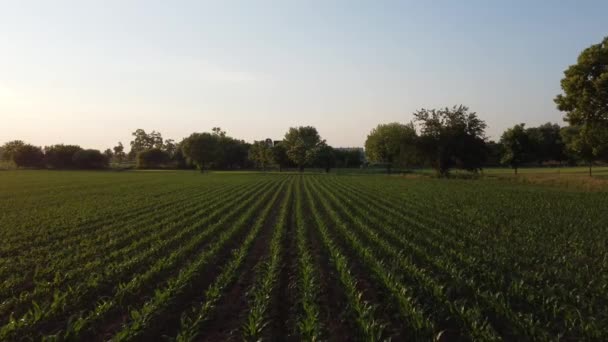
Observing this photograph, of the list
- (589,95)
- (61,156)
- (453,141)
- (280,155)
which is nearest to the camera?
(589,95)

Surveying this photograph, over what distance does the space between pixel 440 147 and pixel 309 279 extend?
5650 cm

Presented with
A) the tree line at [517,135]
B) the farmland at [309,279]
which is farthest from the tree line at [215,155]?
the farmland at [309,279]

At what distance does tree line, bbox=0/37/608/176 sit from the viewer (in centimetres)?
3716

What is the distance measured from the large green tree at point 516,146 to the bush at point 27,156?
5277 inches

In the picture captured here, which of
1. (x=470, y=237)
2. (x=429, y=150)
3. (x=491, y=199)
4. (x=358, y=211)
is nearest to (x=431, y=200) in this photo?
(x=491, y=199)

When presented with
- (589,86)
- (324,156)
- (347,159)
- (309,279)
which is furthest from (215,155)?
(309,279)

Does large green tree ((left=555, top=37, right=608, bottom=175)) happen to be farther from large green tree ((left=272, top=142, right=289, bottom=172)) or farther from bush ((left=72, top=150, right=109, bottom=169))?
bush ((left=72, top=150, right=109, bottom=169))

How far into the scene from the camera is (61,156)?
125 meters

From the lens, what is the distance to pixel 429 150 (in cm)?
6250

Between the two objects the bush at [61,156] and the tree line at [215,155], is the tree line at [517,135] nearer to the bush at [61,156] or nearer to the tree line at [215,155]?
the tree line at [215,155]

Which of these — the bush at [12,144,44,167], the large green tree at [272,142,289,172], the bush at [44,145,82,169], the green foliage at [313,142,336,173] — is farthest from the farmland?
the bush at [12,144,44,167]

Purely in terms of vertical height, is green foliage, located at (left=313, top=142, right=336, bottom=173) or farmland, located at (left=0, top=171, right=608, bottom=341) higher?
green foliage, located at (left=313, top=142, right=336, bottom=173)

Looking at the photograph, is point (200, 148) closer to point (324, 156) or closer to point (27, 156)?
point (324, 156)

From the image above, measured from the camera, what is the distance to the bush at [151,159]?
436ft
